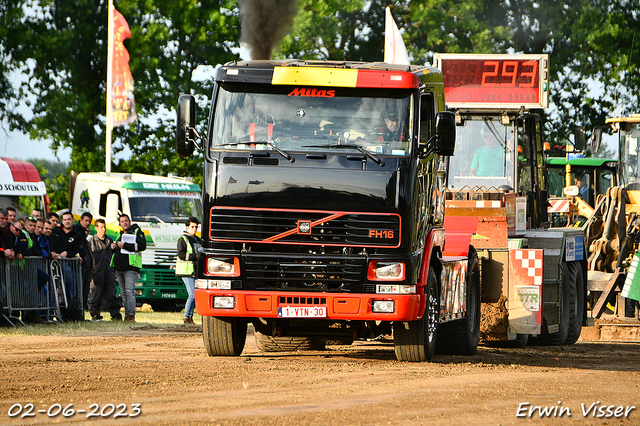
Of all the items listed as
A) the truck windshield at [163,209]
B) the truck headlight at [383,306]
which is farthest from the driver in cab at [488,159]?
the truck windshield at [163,209]

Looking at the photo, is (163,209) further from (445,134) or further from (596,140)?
(445,134)

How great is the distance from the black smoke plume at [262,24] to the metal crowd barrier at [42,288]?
592cm

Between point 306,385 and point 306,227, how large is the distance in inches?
74.0

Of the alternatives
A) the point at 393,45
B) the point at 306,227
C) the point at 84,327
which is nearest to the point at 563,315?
the point at 306,227

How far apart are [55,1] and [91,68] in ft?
9.53

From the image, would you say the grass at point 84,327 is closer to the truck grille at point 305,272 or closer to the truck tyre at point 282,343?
the truck tyre at point 282,343

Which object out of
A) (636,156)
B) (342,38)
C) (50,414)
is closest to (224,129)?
(50,414)

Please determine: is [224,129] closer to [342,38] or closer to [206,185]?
[206,185]

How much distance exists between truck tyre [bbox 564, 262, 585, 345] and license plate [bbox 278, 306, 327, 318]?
6248 millimetres

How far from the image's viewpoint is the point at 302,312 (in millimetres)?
10602

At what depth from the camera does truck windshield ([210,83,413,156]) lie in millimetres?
10789

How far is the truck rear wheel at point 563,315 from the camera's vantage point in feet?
50.2

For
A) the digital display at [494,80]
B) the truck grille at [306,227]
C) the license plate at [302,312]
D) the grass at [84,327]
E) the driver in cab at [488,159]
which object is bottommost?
the grass at [84,327]

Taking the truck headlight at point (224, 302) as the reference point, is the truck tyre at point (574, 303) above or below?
below
